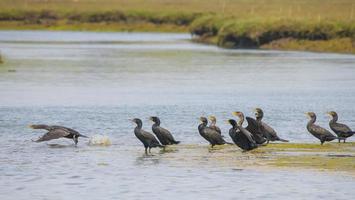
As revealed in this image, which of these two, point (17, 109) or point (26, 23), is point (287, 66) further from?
point (26, 23)

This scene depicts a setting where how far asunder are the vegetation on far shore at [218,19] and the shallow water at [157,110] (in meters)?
4.37

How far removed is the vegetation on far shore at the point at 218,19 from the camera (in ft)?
259

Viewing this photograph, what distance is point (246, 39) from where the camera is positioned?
84.2 meters

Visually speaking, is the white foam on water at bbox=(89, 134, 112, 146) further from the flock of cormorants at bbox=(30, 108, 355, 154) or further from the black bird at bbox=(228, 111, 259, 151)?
the black bird at bbox=(228, 111, 259, 151)

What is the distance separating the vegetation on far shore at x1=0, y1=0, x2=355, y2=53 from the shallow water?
14.3 ft

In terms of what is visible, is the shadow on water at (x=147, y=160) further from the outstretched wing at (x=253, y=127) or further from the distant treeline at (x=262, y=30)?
the distant treeline at (x=262, y=30)

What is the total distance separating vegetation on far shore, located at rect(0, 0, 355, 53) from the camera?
3105 inches

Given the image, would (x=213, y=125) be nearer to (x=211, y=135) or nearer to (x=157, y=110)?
(x=211, y=135)

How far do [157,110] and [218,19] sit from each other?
193ft

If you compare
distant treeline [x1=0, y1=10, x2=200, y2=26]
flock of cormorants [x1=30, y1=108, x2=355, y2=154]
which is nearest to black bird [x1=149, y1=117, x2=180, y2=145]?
flock of cormorants [x1=30, y1=108, x2=355, y2=154]

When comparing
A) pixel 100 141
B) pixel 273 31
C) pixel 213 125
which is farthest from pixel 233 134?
pixel 273 31

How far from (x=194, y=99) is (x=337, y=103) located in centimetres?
521

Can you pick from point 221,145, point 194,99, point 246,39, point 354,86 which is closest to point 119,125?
point 221,145

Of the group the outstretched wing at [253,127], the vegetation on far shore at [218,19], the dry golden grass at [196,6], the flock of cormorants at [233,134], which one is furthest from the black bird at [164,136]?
the dry golden grass at [196,6]
